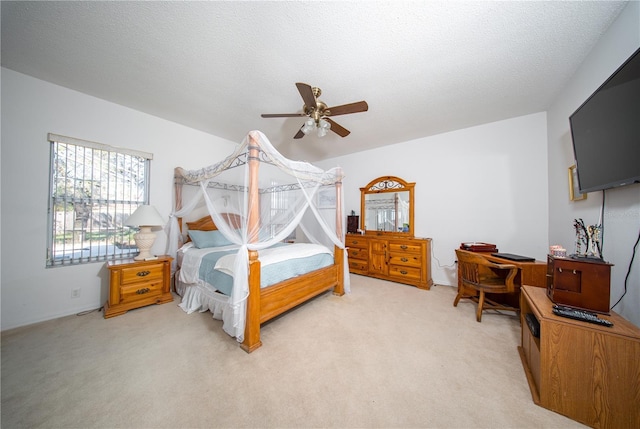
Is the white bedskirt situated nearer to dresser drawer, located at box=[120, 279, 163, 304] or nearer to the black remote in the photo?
dresser drawer, located at box=[120, 279, 163, 304]

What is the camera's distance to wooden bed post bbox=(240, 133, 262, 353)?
1.84 m

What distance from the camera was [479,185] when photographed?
→ 3.33 m

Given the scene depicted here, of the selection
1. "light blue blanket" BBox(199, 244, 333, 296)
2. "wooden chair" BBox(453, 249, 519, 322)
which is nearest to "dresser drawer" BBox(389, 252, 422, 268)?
"wooden chair" BBox(453, 249, 519, 322)

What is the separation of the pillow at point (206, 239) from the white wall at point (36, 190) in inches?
42.8

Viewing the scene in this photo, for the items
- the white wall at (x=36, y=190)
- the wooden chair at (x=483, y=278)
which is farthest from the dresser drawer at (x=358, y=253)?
the white wall at (x=36, y=190)

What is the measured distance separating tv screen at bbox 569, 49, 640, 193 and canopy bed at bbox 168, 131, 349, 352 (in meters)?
2.40

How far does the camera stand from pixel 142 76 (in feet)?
7.22

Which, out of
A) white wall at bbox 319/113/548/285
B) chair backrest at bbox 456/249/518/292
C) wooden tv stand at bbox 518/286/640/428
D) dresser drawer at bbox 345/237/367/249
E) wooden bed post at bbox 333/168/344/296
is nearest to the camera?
wooden tv stand at bbox 518/286/640/428

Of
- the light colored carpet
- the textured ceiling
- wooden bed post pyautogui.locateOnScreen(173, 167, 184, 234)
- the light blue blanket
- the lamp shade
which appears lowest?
the light colored carpet

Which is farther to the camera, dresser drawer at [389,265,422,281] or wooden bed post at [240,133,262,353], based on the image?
dresser drawer at [389,265,422,281]

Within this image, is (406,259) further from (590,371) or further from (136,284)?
(136,284)

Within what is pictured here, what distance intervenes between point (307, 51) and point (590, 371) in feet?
9.85

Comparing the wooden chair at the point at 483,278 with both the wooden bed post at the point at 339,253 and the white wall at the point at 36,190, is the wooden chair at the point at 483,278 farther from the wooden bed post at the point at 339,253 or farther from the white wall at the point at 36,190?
the white wall at the point at 36,190

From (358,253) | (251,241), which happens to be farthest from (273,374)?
(358,253)
